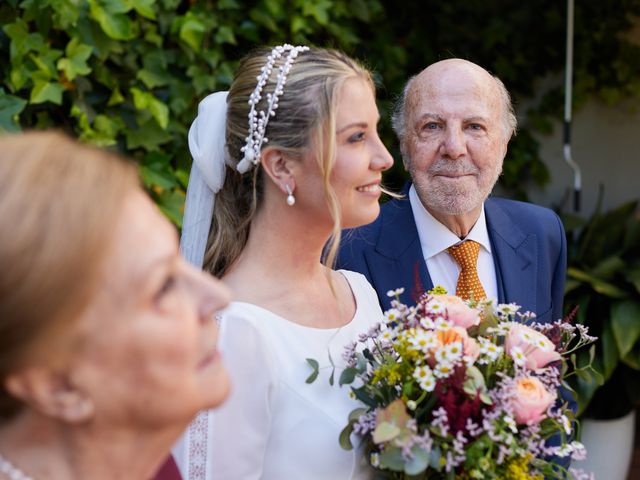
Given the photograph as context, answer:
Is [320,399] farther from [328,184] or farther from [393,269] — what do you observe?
[393,269]

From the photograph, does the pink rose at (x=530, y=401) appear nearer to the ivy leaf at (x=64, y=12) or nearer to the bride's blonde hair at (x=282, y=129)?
the bride's blonde hair at (x=282, y=129)

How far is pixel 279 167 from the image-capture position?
1.95 metres

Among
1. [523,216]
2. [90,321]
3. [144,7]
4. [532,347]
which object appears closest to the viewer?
[90,321]

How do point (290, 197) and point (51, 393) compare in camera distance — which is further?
point (290, 197)

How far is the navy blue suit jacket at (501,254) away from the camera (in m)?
2.60

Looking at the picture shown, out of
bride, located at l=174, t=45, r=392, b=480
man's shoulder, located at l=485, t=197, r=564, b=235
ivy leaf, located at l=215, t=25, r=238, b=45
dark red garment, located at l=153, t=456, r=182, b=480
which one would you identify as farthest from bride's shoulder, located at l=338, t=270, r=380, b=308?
ivy leaf, located at l=215, t=25, r=238, b=45

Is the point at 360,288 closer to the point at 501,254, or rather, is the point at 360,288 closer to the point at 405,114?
the point at 501,254

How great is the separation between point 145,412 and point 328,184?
0.89 meters

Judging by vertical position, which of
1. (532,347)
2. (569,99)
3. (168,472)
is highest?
(532,347)

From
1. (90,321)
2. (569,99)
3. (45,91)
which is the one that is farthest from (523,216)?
(569,99)

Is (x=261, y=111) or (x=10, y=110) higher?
(x=261, y=111)

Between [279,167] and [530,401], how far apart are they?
80cm

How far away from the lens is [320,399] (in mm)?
1856

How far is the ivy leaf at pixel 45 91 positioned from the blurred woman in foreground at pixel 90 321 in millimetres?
1782
